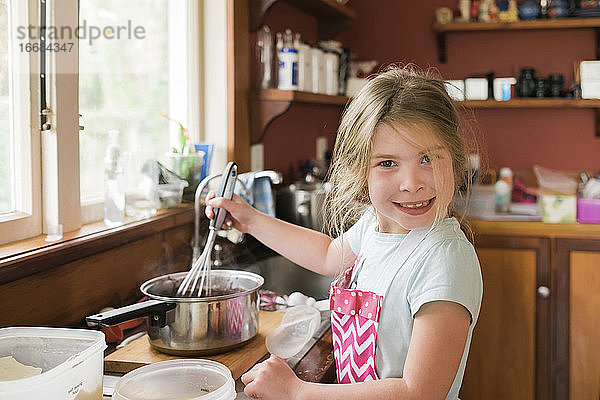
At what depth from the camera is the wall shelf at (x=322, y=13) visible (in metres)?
2.28

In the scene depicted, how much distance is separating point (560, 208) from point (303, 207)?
42.7 inches

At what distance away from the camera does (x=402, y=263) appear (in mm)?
1182

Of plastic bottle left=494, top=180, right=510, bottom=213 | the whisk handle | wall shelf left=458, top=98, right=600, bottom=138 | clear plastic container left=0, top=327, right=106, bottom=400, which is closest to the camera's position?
clear plastic container left=0, top=327, right=106, bottom=400

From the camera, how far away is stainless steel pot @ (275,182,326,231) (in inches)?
91.8

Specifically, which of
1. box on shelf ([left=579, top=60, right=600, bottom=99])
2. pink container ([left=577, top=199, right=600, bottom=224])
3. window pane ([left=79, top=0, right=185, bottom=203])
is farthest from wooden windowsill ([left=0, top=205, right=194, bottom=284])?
box on shelf ([left=579, top=60, right=600, bottom=99])

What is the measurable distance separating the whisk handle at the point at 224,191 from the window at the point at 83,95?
323 mm

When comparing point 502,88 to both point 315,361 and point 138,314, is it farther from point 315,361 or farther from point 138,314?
point 138,314

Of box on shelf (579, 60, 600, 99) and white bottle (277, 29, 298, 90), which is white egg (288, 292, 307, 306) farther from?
box on shelf (579, 60, 600, 99)

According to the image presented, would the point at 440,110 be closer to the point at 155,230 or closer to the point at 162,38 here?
the point at 155,230

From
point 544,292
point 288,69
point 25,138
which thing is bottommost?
point 544,292

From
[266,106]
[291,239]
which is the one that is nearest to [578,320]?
[266,106]

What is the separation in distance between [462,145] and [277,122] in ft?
5.12

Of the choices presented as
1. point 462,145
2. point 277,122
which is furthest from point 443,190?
point 277,122

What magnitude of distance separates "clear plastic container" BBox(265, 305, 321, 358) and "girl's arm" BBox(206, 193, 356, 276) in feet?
0.34
